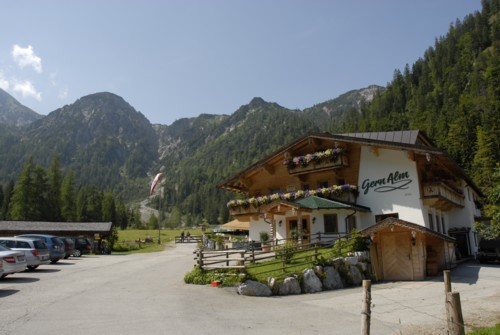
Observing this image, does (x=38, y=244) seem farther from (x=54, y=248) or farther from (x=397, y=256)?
(x=397, y=256)

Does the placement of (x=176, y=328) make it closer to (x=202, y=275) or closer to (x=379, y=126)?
(x=202, y=275)

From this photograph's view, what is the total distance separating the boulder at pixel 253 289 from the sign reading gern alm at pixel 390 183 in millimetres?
14048

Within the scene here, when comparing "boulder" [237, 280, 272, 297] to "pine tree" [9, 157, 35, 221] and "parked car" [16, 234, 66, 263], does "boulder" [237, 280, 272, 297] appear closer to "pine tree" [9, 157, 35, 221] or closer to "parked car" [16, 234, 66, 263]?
"parked car" [16, 234, 66, 263]

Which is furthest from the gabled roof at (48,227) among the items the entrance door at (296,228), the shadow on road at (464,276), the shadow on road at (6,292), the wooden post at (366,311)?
the wooden post at (366,311)

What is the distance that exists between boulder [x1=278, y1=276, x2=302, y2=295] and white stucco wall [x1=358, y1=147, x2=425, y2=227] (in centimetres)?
1203

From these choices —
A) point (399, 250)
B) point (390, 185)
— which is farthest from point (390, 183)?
point (399, 250)

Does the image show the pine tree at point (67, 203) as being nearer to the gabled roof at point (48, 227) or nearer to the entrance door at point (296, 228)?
the gabled roof at point (48, 227)

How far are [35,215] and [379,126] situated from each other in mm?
89337

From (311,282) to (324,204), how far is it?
903cm

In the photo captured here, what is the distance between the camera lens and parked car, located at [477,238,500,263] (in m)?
26.8

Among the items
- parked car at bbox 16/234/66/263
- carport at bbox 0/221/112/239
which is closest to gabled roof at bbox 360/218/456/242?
parked car at bbox 16/234/66/263

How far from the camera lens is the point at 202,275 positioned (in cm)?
1898

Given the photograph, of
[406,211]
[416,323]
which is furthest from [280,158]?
[416,323]

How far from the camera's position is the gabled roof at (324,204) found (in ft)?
83.7
